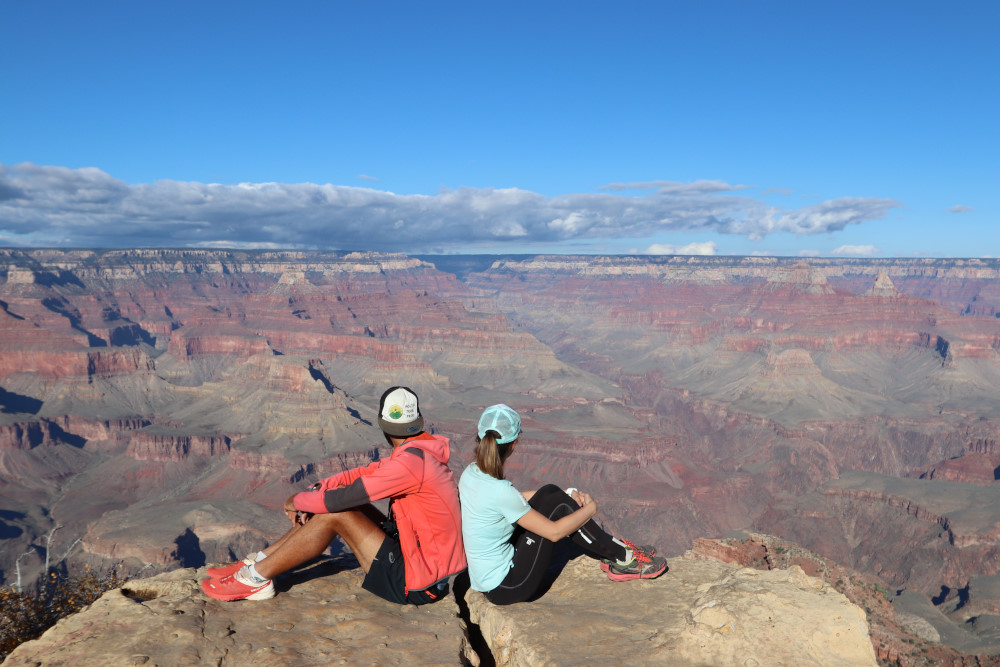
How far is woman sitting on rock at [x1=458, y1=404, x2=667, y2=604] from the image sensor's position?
7895mm

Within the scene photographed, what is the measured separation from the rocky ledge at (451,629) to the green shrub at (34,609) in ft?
12.7

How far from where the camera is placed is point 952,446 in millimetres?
142125

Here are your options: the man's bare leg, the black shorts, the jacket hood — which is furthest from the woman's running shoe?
the man's bare leg

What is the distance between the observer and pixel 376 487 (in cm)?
761

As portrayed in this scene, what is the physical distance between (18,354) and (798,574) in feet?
599

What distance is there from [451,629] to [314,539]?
7.31 feet

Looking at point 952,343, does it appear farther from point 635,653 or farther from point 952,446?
point 635,653

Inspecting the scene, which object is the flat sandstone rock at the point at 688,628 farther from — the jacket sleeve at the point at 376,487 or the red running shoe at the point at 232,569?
the red running shoe at the point at 232,569

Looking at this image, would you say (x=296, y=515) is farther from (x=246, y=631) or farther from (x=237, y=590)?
(x=246, y=631)

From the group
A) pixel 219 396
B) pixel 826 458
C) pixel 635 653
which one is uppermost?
pixel 635 653

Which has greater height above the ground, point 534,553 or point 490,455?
point 490,455

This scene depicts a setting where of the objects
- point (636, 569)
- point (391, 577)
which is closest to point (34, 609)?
point (391, 577)

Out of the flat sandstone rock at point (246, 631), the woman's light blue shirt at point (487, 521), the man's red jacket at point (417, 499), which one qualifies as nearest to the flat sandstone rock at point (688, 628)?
the woman's light blue shirt at point (487, 521)

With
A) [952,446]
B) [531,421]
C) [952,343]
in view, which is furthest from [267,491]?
[952,343]
